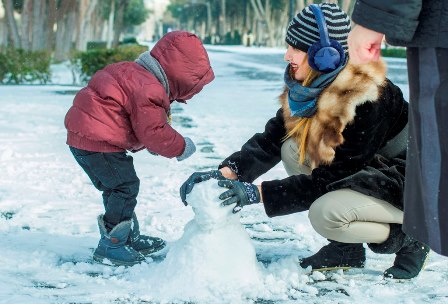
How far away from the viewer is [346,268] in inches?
131

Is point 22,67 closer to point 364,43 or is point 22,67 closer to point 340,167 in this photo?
point 340,167

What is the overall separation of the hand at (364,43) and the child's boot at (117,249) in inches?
73.3

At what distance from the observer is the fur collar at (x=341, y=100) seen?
2.89m

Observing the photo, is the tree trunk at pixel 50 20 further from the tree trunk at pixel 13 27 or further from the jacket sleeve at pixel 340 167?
the jacket sleeve at pixel 340 167

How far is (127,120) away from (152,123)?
0.20m

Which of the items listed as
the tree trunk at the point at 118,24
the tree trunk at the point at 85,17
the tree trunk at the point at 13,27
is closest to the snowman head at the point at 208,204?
the tree trunk at the point at 13,27

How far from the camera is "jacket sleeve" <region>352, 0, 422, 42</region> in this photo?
1.70 meters

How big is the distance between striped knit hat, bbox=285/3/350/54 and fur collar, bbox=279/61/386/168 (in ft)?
0.52

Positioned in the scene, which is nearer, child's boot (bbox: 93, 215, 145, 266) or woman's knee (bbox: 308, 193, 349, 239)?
woman's knee (bbox: 308, 193, 349, 239)

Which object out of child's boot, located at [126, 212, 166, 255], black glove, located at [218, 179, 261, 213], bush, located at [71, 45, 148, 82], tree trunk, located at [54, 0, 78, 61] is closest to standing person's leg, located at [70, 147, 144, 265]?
child's boot, located at [126, 212, 166, 255]

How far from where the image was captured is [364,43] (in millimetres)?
1831

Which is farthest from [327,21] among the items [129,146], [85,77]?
[85,77]

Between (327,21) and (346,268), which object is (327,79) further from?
(346,268)

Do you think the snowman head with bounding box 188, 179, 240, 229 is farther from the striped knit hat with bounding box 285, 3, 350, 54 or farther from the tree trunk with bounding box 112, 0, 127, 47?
the tree trunk with bounding box 112, 0, 127, 47
